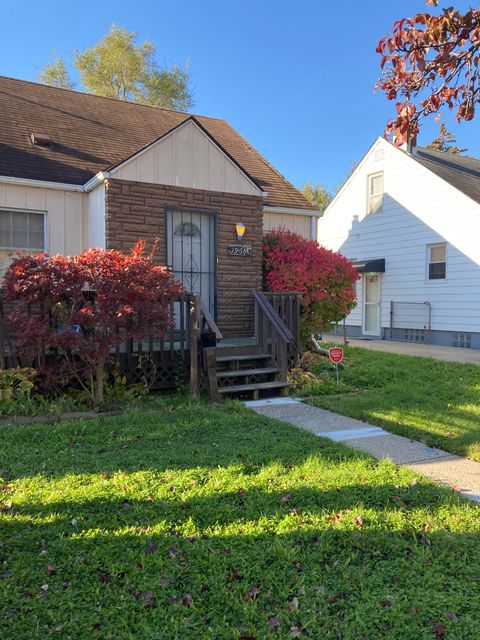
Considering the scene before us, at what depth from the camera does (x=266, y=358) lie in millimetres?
7965

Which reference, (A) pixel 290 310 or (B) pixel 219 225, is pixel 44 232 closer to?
(B) pixel 219 225

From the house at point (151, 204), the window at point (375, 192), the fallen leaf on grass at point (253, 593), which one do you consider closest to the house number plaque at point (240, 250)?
the house at point (151, 204)

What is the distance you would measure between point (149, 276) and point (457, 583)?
466 cm

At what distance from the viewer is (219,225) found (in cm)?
950

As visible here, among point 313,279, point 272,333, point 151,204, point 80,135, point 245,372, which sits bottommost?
point 245,372

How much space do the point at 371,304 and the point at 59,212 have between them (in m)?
12.2

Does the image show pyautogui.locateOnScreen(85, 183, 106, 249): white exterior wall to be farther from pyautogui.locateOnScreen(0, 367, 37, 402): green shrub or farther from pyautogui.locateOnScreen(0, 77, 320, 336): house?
pyautogui.locateOnScreen(0, 367, 37, 402): green shrub

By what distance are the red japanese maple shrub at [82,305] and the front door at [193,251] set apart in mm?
2894

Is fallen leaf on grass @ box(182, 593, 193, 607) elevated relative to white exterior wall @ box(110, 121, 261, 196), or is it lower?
lower

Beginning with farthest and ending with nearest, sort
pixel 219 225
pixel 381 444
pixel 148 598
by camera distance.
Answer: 1. pixel 219 225
2. pixel 381 444
3. pixel 148 598

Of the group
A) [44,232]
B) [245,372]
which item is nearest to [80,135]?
[44,232]

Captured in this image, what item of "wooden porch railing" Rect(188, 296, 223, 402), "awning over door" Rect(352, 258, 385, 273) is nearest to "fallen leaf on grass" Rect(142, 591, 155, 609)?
"wooden porch railing" Rect(188, 296, 223, 402)

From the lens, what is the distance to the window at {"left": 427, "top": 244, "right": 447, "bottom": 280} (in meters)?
15.9

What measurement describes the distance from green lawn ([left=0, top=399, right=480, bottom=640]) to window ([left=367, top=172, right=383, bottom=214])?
15.0 metres
